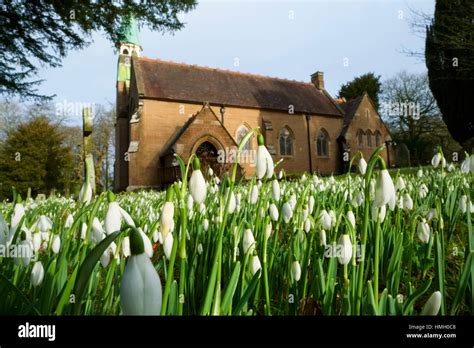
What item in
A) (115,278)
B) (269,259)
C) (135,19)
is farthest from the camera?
(135,19)

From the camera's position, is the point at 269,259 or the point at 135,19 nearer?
the point at 269,259

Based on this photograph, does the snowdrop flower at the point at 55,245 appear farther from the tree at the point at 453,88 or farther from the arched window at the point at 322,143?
the arched window at the point at 322,143

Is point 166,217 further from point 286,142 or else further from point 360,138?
point 360,138

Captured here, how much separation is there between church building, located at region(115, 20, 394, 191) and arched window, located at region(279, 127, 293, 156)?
0.24 feet

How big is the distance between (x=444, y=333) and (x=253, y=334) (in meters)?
0.48

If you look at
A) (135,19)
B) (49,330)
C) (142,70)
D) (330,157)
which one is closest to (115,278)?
(49,330)

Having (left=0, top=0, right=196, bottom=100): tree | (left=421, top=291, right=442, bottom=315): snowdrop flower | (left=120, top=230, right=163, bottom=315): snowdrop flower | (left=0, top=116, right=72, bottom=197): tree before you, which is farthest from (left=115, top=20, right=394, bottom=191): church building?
(left=120, top=230, right=163, bottom=315): snowdrop flower

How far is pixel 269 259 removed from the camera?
62.4 inches

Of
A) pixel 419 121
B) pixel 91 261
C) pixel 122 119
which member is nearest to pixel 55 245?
pixel 91 261

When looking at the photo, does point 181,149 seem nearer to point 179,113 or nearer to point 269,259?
point 179,113

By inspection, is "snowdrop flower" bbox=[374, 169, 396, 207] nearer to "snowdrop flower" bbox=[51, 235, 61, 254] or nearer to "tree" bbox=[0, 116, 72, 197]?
"snowdrop flower" bbox=[51, 235, 61, 254]

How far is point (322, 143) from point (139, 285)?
26045 mm

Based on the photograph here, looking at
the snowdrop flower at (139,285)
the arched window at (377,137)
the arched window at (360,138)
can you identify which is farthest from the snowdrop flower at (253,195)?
the arched window at (377,137)

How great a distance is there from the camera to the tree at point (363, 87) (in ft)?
110
